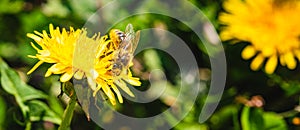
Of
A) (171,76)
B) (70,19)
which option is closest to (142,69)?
(171,76)

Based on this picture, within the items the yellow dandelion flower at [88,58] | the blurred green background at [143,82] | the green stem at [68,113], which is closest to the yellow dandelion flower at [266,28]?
the blurred green background at [143,82]

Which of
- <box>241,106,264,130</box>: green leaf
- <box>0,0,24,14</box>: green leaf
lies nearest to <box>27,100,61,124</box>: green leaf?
<box>0,0,24,14</box>: green leaf

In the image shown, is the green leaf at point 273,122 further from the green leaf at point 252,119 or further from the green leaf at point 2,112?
the green leaf at point 2,112

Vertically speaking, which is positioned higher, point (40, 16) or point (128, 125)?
point (40, 16)

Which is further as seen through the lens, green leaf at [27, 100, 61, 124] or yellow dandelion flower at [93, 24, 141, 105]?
green leaf at [27, 100, 61, 124]

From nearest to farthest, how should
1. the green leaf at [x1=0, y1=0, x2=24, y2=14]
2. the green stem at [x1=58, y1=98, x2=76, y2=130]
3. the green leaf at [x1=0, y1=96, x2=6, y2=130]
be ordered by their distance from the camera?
the green stem at [x1=58, y1=98, x2=76, y2=130] < the green leaf at [x1=0, y1=96, x2=6, y2=130] < the green leaf at [x1=0, y1=0, x2=24, y2=14]

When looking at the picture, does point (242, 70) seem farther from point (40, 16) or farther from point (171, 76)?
point (40, 16)

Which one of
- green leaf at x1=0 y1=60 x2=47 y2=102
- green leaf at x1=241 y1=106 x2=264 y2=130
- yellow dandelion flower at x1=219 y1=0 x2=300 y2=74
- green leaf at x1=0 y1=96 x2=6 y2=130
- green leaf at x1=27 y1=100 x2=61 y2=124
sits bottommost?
green leaf at x1=241 y1=106 x2=264 y2=130

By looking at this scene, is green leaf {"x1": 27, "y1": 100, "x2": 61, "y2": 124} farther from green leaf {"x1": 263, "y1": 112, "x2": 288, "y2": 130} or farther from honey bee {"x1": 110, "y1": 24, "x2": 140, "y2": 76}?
green leaf {"x1": 263, "y1": 112, "x2": 288, "y2": 130}
